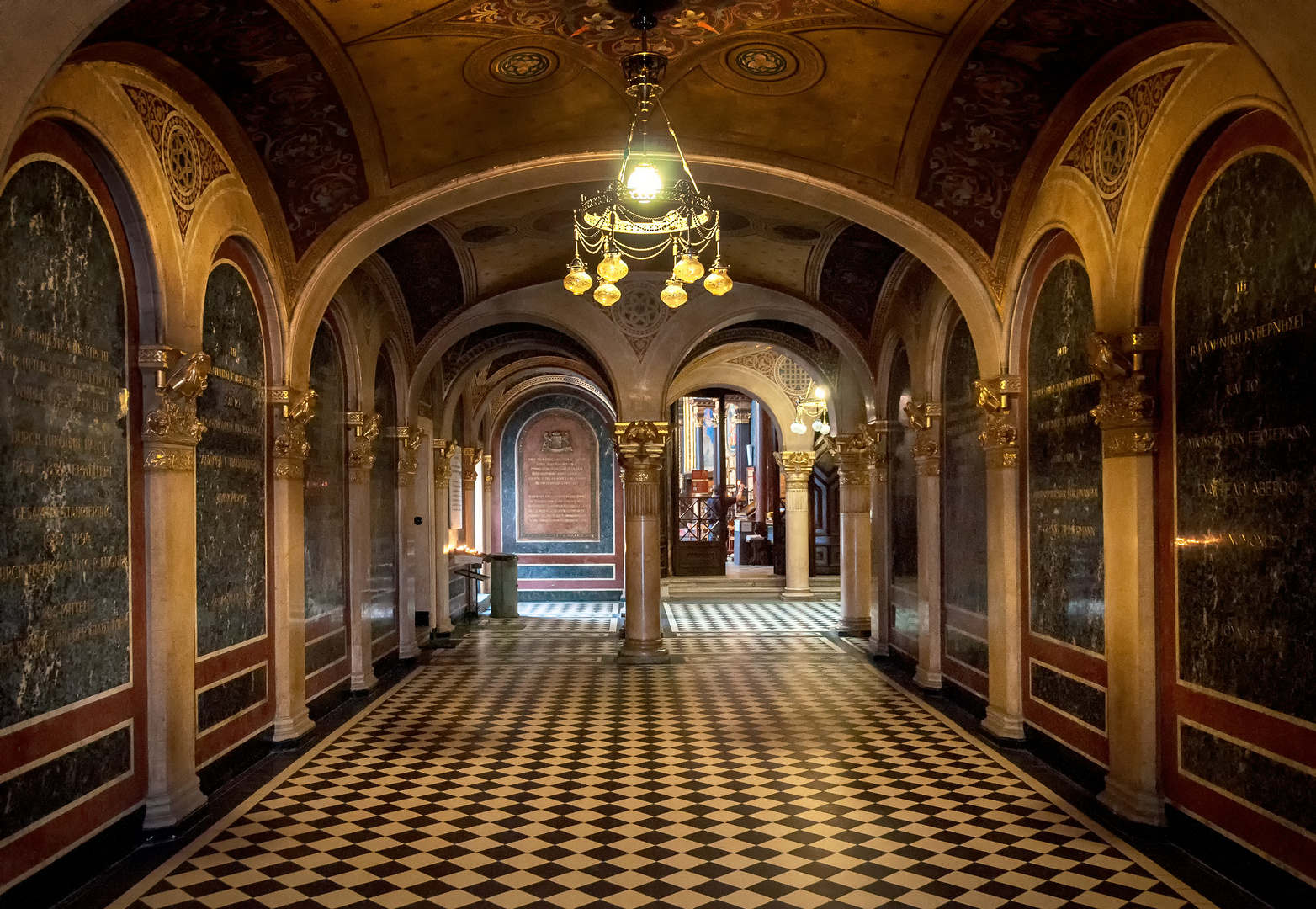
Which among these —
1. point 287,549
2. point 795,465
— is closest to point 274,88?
point 287,549

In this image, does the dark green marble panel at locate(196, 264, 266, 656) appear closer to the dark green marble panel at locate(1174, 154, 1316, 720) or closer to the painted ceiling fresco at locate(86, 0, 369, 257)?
the painted ceiling fresco at locate(86, 0, 369, 257)

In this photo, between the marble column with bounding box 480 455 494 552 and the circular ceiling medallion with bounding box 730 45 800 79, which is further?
the marble column with bounding box 480 455 494 552

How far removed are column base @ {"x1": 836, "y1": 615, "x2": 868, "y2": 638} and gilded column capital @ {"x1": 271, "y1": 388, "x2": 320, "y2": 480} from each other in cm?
819

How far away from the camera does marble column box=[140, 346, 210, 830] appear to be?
5.40m

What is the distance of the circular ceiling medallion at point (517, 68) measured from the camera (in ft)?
19.3

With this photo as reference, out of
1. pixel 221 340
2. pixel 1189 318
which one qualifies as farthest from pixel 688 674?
pixel 1189 318

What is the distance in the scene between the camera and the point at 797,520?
18609 mm

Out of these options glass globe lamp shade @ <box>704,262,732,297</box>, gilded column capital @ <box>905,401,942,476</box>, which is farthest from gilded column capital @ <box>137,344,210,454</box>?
gilded column capital @ <box>905,401,942,476</box>

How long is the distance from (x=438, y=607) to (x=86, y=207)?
9.57 metres

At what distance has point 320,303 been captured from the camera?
768cm

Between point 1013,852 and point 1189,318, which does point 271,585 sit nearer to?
point 1013,852

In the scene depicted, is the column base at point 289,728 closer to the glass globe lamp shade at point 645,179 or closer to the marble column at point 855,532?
the glass globe lamp shade at point 645,179

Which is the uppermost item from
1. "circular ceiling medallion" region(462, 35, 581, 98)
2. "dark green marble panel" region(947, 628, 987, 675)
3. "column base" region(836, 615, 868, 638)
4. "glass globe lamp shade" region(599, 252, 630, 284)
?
"circular ceiling medallion" region(462, 35, 581, 98)

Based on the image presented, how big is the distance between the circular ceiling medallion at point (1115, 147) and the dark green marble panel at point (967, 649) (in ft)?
12.7
